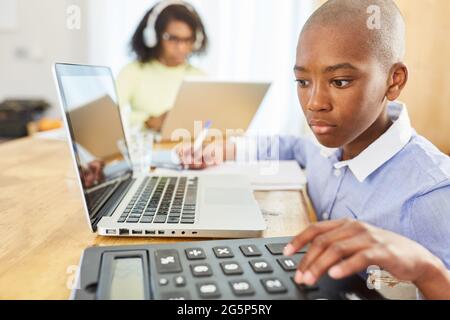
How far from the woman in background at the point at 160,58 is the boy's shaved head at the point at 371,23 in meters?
1.30

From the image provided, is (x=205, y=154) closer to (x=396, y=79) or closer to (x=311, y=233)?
(x=396, y=79)

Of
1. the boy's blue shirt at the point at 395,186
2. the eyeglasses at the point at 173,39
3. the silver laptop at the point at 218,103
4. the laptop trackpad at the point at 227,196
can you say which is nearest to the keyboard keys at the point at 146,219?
the laptop trackpad at the point at 227,196

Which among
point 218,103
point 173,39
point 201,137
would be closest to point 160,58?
point 173,39

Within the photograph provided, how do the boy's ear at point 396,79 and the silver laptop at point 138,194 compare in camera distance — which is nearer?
the silver laptop at point 138,194

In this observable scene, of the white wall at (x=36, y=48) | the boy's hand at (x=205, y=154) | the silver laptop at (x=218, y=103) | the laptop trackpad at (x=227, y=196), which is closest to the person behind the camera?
the laptop trackpad at (x=227, y=196)

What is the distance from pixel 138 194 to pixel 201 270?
1.04 feet

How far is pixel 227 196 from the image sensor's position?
708 mm

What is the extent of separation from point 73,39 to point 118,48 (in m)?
0.30

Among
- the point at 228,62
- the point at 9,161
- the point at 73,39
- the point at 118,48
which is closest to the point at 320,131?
the point at 9,161

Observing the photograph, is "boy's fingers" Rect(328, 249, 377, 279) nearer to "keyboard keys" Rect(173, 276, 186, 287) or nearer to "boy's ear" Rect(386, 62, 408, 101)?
"keyboard keys" Rect(173, 276, 186, 287)

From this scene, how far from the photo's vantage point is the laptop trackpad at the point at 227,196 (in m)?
0.67

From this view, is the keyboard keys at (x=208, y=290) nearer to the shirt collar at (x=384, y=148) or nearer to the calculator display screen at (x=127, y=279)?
the calculator display screen at (x=127, y=279)

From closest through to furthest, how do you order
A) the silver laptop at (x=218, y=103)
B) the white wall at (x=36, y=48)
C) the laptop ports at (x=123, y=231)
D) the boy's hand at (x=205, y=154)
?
the laptop ports at (x=123, y=231) → the boy's hand at (x=205, y=154) → the silver laptop at (x=218, y=103) → the white wall at (x=36, y=48)

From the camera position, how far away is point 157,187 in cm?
74
